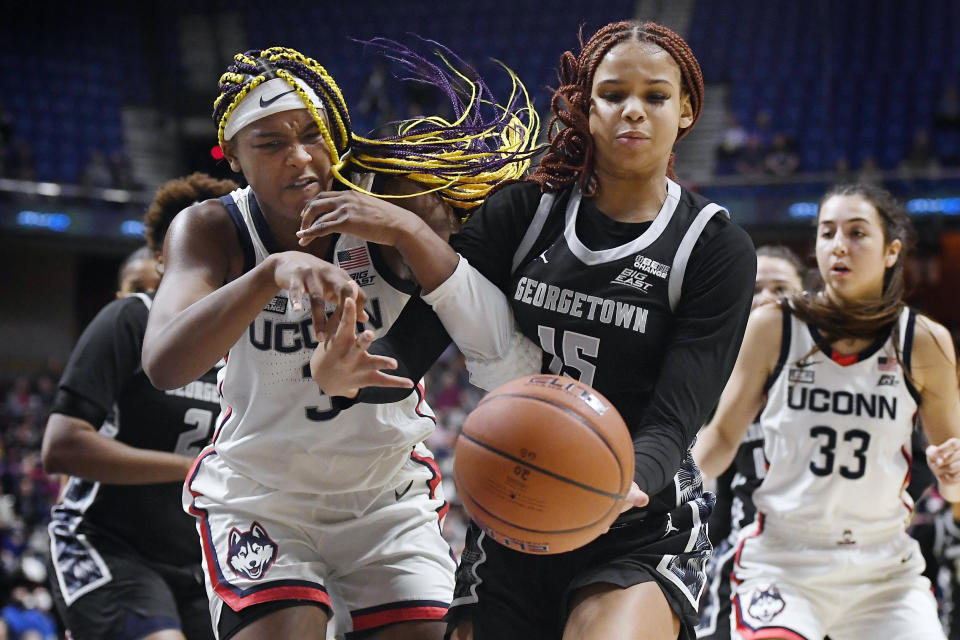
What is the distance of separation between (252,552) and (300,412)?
0.37m

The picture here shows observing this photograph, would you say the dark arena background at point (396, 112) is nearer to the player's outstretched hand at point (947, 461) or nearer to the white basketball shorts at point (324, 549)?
the player's outstretched hand at point (947, 461)

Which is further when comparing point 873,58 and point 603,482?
point 873,58

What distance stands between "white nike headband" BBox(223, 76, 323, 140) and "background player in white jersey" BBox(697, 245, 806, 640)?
190 cm

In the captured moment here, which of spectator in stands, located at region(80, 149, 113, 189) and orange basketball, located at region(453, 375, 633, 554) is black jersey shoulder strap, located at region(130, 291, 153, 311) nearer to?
orange basketball, located at region(453, 375, 633, 554)

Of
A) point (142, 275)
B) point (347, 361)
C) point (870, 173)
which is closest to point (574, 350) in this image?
point (347, 361)

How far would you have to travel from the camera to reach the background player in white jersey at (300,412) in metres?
2.55

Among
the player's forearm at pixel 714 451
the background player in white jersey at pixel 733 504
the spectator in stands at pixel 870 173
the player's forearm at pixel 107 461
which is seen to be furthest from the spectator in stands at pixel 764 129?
the player's forearm at pixel 107 461

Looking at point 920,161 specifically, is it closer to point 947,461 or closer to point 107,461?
point 947,461

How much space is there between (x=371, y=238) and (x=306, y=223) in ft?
0.47

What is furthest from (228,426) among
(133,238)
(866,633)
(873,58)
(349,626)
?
(873,58)

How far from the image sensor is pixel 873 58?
15336 mm

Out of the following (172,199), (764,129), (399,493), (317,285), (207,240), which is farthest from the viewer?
(764,129)

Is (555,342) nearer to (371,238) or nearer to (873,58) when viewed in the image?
(371,238)

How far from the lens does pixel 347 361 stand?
2.17 meters
